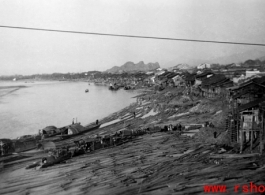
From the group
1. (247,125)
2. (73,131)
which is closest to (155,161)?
(247,125)

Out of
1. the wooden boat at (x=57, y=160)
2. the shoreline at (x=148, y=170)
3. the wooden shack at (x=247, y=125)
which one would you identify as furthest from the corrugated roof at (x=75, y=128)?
the wooden shack at (x=247, y=125)

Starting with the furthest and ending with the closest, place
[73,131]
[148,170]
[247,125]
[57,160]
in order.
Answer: [73,131], [57,160], [247,125], [148,170]

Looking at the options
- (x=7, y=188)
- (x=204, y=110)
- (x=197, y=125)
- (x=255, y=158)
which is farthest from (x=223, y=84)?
(x=7, y=188)

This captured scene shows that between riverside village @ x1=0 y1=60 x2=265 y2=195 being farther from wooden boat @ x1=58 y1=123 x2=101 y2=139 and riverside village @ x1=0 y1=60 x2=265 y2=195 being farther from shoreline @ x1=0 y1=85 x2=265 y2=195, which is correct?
wooden boat @ x1=58 y1=123 x2=101 y2=139

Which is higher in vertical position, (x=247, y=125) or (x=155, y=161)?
(x=247, y=125)

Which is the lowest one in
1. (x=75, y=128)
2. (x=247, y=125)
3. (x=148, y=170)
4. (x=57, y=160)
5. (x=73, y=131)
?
(x=57, y=160)

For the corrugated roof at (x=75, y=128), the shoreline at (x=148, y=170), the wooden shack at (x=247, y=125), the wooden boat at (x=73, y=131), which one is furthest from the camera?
the corrugated roof at (x=75, y=128)

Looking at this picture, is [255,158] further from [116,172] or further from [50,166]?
[50,166]

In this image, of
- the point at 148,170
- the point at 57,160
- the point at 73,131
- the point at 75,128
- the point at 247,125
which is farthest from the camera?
the point at 75,128

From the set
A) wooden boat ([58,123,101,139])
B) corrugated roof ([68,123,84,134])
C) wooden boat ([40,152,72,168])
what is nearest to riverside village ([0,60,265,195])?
wooden boat ([40,152,72,168])

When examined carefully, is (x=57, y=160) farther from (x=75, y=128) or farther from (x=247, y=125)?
(x=247, y=125)

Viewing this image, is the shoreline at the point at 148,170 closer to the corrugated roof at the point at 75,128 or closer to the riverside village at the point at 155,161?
the riverside village at the point at 155,161
